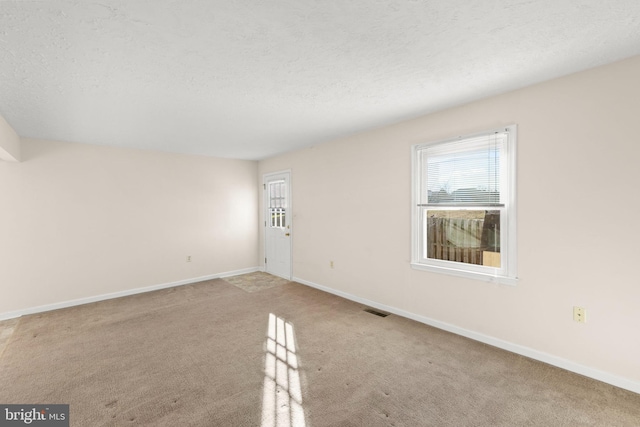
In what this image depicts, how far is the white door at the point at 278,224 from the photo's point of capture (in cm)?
552

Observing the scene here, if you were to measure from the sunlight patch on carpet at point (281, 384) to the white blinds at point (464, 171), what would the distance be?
2.22 m

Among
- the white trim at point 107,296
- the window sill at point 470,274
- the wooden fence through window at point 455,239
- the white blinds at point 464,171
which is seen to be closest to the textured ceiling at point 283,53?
the white blinds at point 464,171

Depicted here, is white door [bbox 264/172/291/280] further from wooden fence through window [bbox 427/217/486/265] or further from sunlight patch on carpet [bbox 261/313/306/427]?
wooden fence through window [bbox 427/217/486/265]

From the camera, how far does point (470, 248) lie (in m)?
3.06

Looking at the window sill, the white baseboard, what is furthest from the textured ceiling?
the white baseboard

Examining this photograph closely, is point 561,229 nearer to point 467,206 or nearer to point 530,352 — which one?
point 467,206

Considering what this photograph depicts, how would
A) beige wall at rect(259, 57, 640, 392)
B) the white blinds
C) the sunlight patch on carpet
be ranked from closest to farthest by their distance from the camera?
the sunlight patch on carpet
beige wall at rect(259, 57, 640, 392)
the white blinds

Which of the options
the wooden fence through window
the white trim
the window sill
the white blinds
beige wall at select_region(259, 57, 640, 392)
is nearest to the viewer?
beige wall at select_region(259, 57, 640, 392)

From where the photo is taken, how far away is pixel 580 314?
2338 mm

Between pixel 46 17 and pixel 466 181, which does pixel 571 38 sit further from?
pixel 46 17

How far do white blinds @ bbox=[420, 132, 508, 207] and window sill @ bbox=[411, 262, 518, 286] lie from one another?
28.0 inches

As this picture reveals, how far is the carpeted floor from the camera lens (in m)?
1.91

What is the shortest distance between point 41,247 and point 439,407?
5.23 meters

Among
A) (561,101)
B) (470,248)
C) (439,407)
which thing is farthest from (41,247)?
(561,101)
